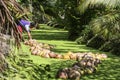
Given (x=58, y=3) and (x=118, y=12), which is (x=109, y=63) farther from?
(x=58, y=3)

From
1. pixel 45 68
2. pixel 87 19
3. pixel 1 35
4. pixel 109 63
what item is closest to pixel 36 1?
pixel 45 68

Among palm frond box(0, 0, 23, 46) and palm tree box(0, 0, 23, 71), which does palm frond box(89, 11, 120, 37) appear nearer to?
palm tree box(0, 0, 23, 71)

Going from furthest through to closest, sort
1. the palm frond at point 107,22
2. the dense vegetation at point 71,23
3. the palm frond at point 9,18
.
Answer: the palm frond at point 107,22, the dense vegetation at point 71,23, the palm frond at point 9,18

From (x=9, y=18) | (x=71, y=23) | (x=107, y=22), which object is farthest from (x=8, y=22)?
(x=71, y=23)

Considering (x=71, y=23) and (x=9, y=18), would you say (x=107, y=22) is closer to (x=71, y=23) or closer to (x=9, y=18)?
(x=9, y=18)

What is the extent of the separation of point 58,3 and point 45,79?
48.9ft

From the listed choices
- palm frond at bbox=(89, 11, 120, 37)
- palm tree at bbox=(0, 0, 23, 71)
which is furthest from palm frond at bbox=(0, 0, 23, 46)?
palm frond at bbox=(89, 11, 120, 37)

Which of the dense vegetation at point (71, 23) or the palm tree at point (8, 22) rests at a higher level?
the palm tree at point (8, 22)

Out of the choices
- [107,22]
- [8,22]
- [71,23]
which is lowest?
[71,23]

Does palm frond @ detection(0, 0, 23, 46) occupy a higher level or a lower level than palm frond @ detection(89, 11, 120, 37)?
higher

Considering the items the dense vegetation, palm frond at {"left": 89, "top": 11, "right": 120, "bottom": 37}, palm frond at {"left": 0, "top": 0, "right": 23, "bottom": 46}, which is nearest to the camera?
palm frond at {"left": 0, "top": 0, "right": 23, "bottom": 46}

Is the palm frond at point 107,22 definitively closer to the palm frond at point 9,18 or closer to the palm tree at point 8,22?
the palm tree at point 8,22

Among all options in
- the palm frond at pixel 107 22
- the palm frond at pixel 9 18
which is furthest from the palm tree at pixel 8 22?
the palm frond at pixel 107 22

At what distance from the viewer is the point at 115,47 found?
17.9 metres
